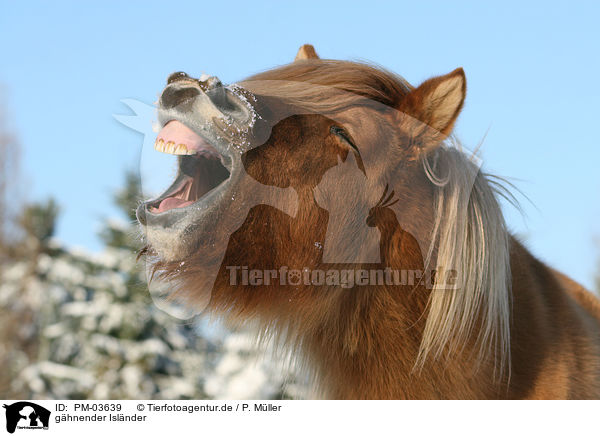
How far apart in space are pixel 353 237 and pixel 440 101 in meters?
0.65

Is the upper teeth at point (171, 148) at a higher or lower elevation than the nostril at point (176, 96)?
lower

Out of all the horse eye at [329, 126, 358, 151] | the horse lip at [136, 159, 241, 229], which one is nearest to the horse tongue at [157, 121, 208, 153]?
the horse lip at [136, 159, 241, 229]

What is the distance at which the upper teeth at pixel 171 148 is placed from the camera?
6.71 feet

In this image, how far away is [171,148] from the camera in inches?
81.2

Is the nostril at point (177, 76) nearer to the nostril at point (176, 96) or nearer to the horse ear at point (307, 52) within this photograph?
the nostril at point (176, 96)

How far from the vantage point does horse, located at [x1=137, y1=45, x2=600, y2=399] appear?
80.5 inches

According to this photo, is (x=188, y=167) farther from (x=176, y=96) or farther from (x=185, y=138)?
(x=176, y=96)

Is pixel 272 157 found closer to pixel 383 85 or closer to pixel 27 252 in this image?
pixel 383 85

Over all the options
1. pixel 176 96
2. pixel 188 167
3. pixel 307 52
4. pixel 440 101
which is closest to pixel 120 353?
pixel 307 52

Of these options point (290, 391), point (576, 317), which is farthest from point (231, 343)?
point (576, 317)
